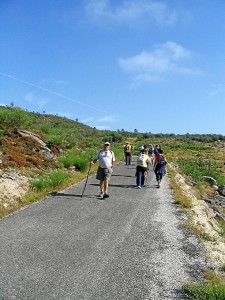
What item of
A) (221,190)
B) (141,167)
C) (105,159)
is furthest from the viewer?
(221,190)

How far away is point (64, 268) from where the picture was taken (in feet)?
21.6

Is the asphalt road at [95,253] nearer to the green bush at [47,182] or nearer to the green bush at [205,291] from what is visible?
the green bush at [205,291]

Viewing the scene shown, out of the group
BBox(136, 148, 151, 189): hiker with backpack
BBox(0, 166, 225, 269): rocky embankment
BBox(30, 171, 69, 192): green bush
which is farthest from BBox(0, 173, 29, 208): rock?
BBox(136, 148, 151, 189): hiker with backpack

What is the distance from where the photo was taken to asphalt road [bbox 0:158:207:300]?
19.0 ft

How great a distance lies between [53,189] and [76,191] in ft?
2.87

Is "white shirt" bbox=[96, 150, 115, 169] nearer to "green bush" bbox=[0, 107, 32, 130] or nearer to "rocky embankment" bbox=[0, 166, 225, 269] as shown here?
"rocky embankment" bbox=[0, 166, 225, 269]

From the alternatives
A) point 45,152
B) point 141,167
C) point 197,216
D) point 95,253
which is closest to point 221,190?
point 141,167

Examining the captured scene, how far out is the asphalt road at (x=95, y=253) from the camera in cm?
579

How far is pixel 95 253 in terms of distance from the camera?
7.40 metres

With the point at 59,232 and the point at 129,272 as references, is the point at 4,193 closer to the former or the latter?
the point at 59,232

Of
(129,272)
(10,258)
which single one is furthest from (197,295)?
(10,258)

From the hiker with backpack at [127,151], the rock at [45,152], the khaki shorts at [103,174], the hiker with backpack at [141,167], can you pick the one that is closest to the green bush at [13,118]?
the rock at [45,152]

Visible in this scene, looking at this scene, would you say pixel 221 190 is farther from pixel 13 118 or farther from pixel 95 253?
pixel 95 253

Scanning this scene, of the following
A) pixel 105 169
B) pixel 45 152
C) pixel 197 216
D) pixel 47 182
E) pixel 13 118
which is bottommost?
pixel 197 216
